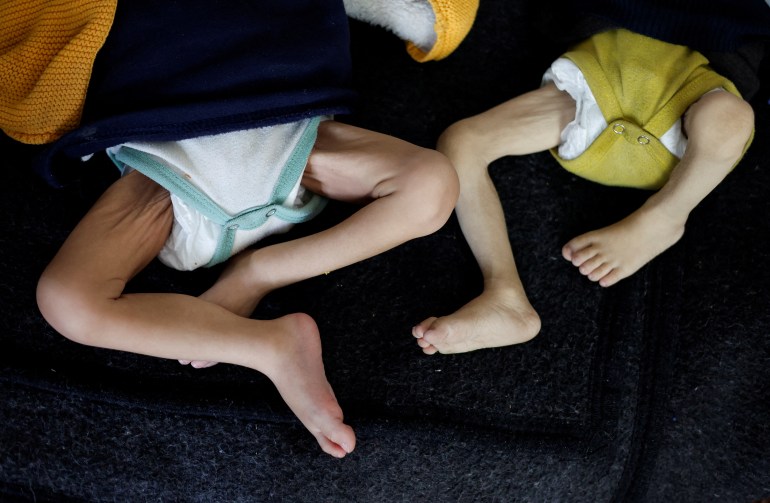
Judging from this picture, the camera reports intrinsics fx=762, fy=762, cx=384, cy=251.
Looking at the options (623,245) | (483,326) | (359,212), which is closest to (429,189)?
(359,212)

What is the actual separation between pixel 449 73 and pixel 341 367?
50cm

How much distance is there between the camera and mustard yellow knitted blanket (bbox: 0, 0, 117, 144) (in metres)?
0.88

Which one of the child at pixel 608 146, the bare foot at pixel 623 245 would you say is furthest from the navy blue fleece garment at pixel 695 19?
the bare foot at pixel 623 245

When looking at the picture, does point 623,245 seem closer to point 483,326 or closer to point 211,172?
point 483,326

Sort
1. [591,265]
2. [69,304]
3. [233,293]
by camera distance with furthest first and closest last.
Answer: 1. [591,265]
2. [233,293]
3. [69,304]

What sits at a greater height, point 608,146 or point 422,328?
point 608,146

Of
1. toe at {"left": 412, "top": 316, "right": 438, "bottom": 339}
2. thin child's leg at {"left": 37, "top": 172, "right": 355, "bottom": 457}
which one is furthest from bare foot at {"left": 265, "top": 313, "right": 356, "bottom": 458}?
toe at {"left": 412, "top": 316, "right": 438, "bottom": 339}

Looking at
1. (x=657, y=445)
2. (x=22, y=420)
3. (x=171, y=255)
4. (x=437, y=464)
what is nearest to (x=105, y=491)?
(x=22, y=420)

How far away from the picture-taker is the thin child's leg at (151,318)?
0.87m

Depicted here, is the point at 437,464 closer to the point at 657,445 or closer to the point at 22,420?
the point at 657,445

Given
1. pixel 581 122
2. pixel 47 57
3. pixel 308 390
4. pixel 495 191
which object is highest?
pixel 47 57

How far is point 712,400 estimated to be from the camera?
1.08 meters

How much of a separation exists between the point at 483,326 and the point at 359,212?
0.73ft

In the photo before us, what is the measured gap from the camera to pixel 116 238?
925mm
